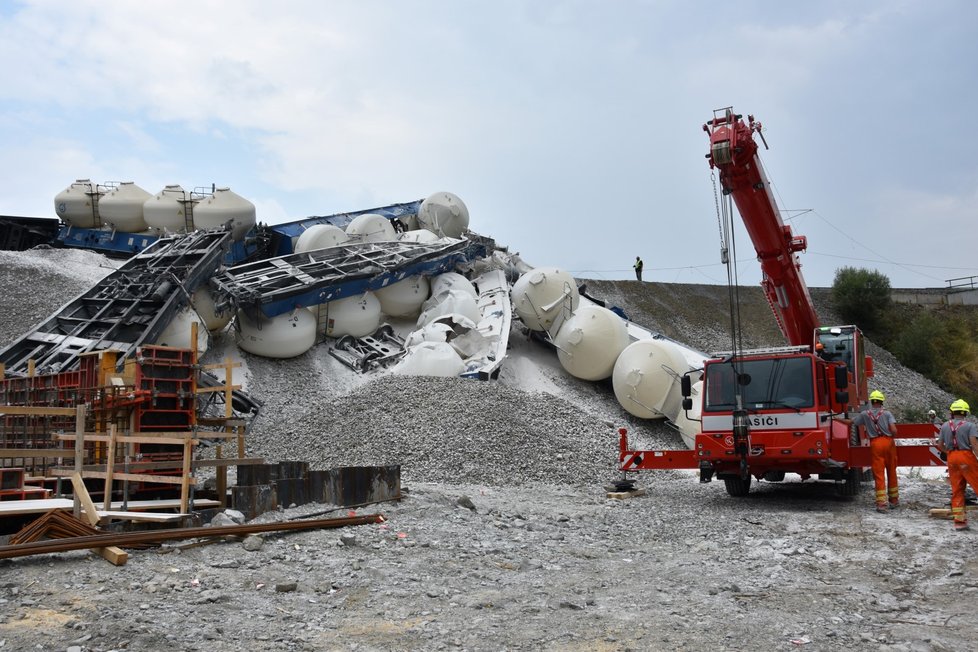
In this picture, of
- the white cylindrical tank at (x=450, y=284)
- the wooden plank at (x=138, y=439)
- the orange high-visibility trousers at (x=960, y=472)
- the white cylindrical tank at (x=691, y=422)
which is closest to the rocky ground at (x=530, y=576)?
the orange high-visibility trousers at (x=960, y=472)

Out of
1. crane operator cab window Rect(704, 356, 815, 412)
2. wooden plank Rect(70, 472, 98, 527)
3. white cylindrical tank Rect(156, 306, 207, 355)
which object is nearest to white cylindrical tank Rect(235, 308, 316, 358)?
white cylindrical tank Rect(156, 306, 207, 355)

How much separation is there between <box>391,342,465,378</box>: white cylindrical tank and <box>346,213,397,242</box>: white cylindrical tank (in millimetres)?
6600

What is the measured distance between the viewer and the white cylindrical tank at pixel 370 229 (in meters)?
25.0

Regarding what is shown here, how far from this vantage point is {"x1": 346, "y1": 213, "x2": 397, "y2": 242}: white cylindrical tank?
24955 millimetres

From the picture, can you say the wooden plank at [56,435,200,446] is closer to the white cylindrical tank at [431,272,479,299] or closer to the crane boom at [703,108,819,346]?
the crane boom at [703,108,819,346]

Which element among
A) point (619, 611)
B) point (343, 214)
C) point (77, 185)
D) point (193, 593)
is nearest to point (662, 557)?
point (619, 611)

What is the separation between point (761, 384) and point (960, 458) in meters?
2.78

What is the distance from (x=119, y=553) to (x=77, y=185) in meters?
23.5

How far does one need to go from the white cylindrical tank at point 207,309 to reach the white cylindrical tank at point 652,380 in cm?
897

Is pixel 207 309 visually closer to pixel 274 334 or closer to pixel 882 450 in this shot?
pixel 274 334

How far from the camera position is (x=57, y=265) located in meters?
23.2

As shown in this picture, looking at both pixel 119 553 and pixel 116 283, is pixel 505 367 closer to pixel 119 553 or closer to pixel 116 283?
→ pixel 116 283

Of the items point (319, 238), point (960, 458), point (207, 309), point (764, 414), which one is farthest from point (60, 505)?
point (319, 238)

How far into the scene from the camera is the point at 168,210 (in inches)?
1011
